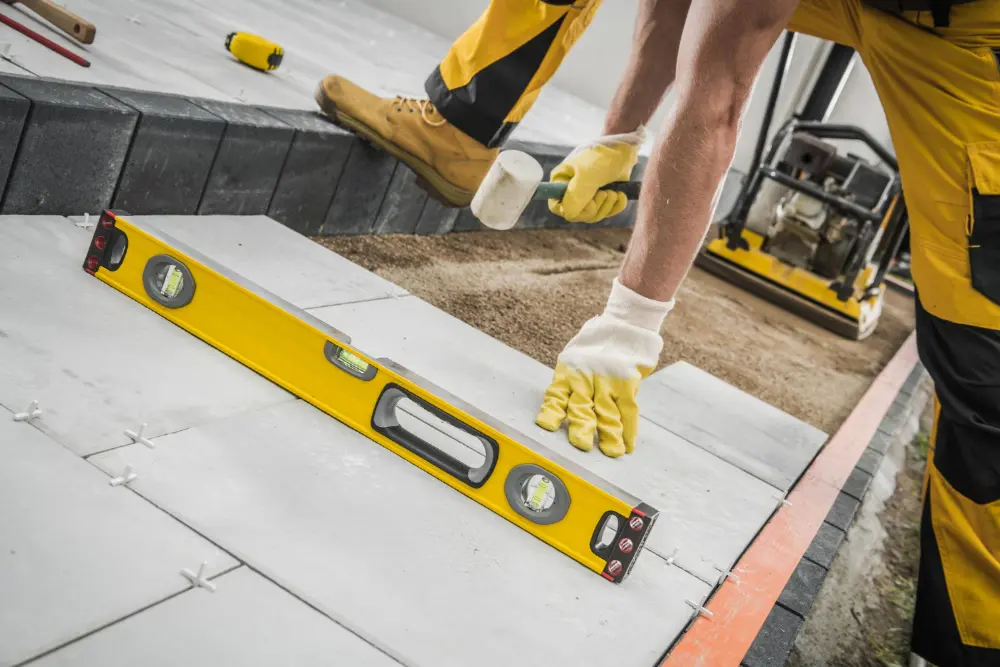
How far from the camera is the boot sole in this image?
2592 millimetres

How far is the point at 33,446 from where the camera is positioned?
116 centimetres

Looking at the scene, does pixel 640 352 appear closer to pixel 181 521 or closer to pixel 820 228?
pixel 181 521

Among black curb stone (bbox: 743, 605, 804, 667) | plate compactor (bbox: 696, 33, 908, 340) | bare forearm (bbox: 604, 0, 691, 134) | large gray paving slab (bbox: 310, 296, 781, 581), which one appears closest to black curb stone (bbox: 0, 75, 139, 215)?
large gray paving slab (bbox: 310, 296, 781, 581)

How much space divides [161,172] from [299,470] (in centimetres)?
98

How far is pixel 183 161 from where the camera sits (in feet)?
6.89

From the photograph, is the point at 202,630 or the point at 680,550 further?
the point at 680,550

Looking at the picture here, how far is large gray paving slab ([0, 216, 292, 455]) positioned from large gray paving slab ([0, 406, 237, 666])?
0.08 meters

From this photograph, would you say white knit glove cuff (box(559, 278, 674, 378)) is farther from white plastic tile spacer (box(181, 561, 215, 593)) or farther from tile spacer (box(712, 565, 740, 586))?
white plastic tile spacer (box(181, 561, 215, 593))

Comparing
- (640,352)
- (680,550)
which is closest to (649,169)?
(640,352)

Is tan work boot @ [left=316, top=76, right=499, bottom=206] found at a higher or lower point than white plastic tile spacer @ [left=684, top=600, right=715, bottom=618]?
higher

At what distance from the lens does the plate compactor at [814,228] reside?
4742 mm

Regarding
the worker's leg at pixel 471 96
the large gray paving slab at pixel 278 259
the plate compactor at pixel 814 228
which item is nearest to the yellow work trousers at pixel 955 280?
the worker's leg at pixel 471 96

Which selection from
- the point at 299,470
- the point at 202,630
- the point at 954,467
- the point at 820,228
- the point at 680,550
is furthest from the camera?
the point at 820,228

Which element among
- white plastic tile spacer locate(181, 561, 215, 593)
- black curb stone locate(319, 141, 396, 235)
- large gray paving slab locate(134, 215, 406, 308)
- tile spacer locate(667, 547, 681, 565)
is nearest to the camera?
white plastic tile spacer locate(181, 561, 215, 593)
